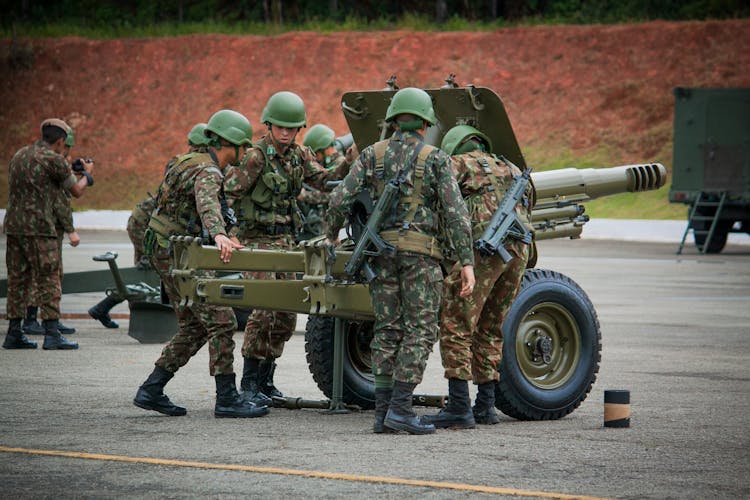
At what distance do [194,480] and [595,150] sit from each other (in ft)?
136

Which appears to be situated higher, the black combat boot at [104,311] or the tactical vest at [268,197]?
the tactical vest at [268,197]

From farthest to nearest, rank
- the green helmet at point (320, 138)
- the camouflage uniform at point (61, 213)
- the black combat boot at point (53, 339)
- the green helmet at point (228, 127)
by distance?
the green helmet at point (320, 138), the camouflage uniform at point (61, 213), the black combat boot at point (53, 339), the green helmet at point (228, 127)

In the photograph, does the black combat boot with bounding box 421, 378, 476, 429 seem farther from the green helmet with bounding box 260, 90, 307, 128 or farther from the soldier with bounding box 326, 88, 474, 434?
the green helmet with bounding box 260, 90, 307, 128

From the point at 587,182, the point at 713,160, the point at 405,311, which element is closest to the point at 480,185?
the point at 405,311

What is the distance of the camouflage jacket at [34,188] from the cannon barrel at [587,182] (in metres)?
5.05

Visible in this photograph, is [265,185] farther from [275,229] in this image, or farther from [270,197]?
[275,229]

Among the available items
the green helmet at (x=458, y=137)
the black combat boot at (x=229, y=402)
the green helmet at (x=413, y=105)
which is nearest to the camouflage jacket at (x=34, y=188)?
the black combat boot at (x=229, y=402)

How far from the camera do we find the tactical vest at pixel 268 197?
9.54 metres

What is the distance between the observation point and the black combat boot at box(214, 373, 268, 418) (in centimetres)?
899

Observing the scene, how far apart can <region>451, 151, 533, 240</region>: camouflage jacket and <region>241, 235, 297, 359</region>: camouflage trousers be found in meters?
1.44

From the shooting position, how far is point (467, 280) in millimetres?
8141

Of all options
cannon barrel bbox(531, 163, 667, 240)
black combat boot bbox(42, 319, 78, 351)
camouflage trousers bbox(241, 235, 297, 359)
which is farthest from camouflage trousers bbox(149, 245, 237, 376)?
black combat boot bbox(42, 319, 78, 351)

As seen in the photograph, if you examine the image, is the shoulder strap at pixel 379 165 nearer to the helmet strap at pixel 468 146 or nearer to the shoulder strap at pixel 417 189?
the shoulder strap at pixel 417 189

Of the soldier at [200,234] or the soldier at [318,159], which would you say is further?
the soldier at [318,159]
